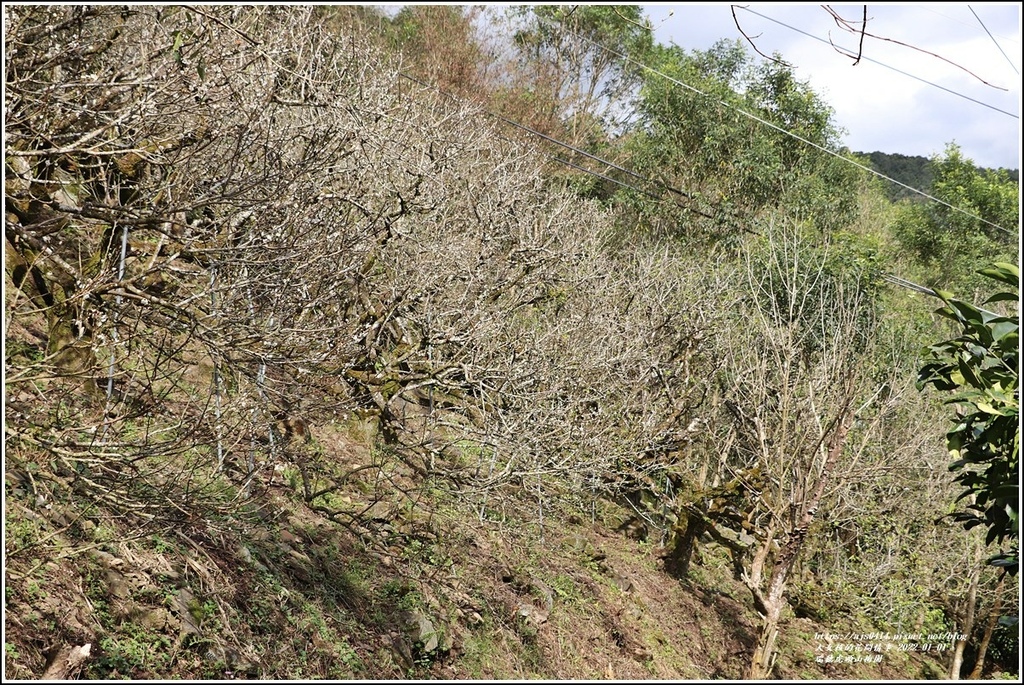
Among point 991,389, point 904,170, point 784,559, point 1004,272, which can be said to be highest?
point 904,170

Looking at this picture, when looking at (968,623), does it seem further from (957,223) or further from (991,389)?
(957,223)

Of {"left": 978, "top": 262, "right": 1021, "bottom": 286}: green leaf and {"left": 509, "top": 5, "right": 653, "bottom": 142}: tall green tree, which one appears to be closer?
{"left": 978, "top": 262, "right": 1021, "bottom": 286}: green leaf

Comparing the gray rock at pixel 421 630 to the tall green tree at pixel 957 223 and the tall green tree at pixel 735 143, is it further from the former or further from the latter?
the tall green tree at pixel 957 223

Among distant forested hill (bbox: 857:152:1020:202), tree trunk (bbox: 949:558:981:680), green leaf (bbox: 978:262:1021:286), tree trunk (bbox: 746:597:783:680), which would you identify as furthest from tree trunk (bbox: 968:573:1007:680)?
green leaf (bbox: 978:262:1021:286)

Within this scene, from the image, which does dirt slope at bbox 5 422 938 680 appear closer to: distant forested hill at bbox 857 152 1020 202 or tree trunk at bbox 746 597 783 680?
tree trunk at bbox 746 597 783 680

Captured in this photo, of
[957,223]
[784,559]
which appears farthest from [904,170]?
[784,559]

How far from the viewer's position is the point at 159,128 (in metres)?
4.68

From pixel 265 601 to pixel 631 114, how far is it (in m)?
17.3

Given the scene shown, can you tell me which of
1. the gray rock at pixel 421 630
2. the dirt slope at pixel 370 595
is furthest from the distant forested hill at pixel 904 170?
the gray rock at pixel 421 630

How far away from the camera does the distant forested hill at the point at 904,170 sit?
14086 mm

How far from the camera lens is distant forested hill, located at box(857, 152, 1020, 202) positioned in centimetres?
1409

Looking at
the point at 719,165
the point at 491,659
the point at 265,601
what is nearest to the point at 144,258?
the point at 265,601

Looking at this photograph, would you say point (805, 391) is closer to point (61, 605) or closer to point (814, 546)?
point (814, 546)

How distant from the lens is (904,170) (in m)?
16.6
